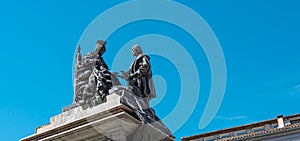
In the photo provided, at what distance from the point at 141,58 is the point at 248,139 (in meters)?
24.3

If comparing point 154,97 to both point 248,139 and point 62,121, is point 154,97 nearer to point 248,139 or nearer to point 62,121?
point 62,121

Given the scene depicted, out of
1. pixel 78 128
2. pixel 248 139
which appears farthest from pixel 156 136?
pixel 248 139

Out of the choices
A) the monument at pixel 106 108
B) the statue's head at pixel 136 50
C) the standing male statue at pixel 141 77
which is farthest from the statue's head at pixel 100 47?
the standing male statue at pixel 141 77

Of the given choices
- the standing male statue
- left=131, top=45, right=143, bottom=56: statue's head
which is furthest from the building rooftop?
the standing male statue

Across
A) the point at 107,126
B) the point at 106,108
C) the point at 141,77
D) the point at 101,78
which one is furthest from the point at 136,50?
the point at 107,126

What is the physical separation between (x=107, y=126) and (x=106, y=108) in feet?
1.23

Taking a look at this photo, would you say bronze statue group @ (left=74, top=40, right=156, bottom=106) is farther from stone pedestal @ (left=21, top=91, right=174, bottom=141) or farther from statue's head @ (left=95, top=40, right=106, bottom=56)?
stone pedestal @ (left=21, top=91, right=174, bottom=141)

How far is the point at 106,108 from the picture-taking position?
28.6 feet

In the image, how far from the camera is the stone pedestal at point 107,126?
847 cm

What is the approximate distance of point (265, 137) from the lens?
32.2 m

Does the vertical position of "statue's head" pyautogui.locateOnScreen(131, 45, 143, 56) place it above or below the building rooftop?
below

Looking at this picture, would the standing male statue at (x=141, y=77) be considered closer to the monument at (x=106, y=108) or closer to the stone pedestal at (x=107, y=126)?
the monument at (x=106, y=108)

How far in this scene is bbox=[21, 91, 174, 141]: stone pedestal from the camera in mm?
8469

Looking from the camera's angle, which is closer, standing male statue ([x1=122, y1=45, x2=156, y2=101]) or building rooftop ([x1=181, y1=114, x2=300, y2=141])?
standing male statue ([x1=122, y1=45, x2=156, y2=101])
